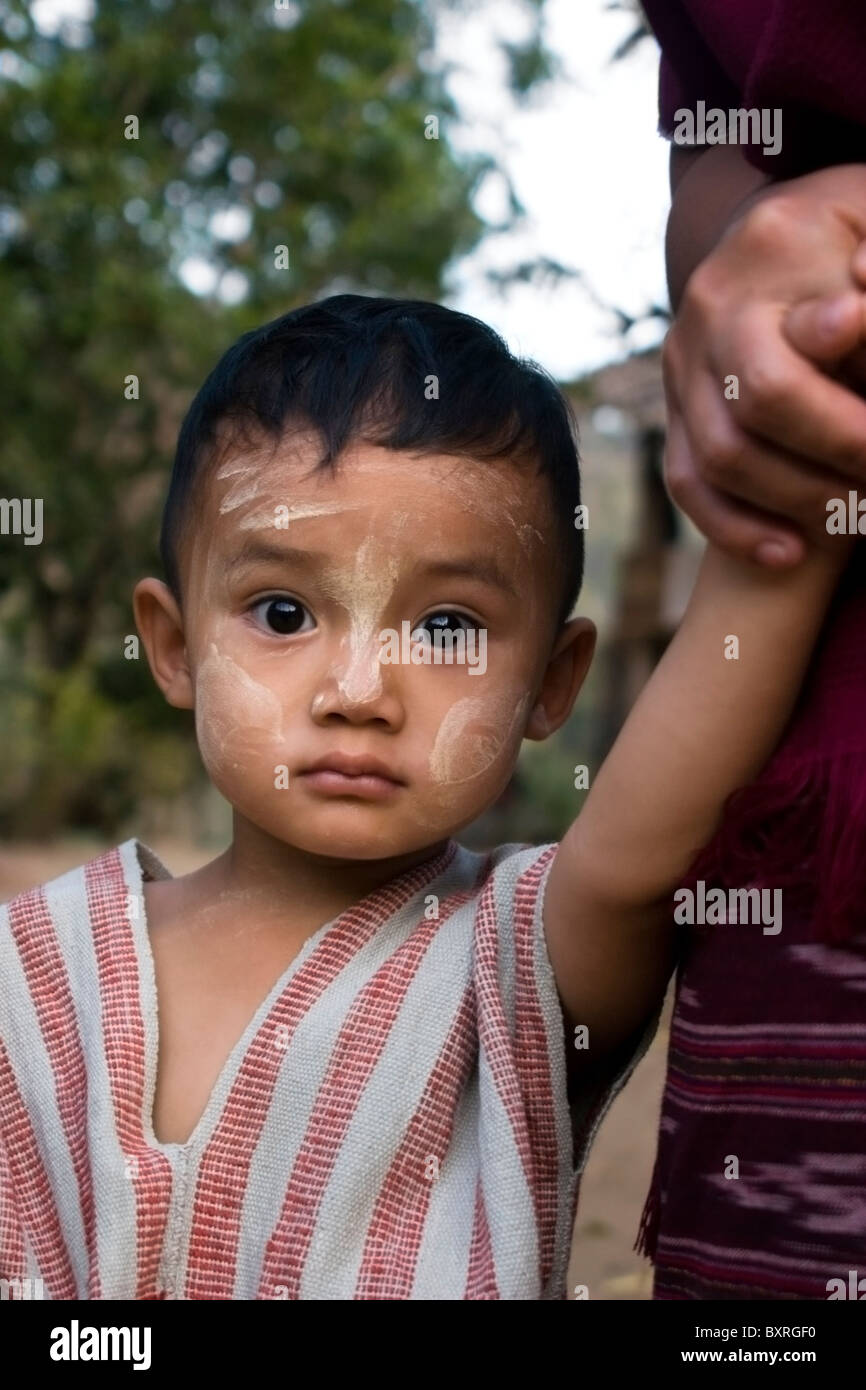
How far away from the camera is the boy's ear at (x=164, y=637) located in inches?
80.1

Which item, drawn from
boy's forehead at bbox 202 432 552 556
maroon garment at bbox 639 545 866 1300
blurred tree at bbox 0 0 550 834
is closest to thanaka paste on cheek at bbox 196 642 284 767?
boy's forehead at bbox 202 432 552 556

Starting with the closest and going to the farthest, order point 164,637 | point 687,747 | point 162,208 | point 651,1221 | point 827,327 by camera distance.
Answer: point 827,327 < point 687,747 < point 651,1221 < point 164,637 < point 162,208

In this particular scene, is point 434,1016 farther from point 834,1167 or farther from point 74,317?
point 74,317

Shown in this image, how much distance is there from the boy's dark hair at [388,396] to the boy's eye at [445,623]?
166mm

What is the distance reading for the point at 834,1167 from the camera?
4.43 ft

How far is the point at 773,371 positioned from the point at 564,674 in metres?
0.80

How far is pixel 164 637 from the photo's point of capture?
2.07 meters

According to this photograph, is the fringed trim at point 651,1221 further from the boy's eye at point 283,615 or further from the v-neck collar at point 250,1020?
the boy's eye at point 283,615

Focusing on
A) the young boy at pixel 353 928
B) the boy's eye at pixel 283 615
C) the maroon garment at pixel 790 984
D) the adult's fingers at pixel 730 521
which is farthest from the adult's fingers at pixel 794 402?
the boy's eye at pixel 283 615

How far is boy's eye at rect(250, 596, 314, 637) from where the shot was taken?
1.80m

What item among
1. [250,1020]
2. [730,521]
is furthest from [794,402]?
[250,1020]

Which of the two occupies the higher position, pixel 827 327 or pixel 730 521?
pixel 827 327

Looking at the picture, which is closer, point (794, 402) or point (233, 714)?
point (794, 402)

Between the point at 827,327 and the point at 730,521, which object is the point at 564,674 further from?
the point at 827,327
